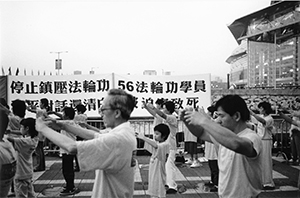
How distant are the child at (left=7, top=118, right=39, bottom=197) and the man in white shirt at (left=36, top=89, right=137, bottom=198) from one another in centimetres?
154

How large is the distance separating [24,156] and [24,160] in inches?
2.1

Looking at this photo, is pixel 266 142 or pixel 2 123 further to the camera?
pixel 266 142

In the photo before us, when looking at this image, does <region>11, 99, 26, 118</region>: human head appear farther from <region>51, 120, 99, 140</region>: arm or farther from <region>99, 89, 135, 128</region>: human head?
<region>99, 89, 135, 128</region>: human head

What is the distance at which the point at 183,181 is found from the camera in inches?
197

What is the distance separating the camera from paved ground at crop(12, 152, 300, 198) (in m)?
4.30

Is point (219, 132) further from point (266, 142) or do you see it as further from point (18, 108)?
point (266, 142)

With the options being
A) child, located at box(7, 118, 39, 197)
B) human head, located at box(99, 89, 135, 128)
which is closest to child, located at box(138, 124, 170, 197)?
child, located at box(7, 118, 39, 197)

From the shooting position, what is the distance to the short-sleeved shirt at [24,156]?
3188 millimetres

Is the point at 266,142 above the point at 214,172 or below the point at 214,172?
above

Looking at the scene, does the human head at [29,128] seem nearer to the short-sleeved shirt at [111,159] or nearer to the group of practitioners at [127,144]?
the group of practitioners at [127,144]

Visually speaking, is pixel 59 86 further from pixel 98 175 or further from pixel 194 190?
pixel 98 175

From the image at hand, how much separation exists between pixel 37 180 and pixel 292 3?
5.85 metres

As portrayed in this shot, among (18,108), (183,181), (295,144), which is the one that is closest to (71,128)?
(18,108)

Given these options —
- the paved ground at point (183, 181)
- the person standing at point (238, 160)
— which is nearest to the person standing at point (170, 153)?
the paved ground at point (183, 181)
